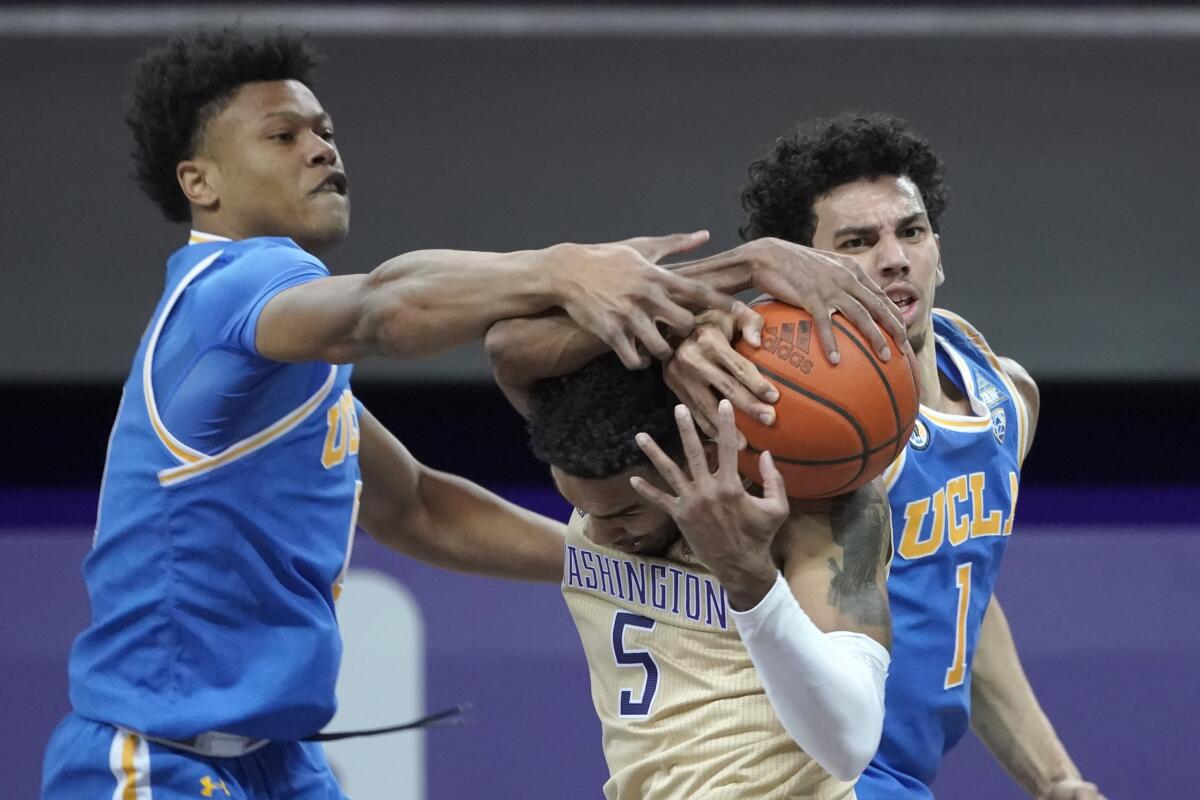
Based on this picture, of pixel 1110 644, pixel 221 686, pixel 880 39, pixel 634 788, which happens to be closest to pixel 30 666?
pixel 221 686

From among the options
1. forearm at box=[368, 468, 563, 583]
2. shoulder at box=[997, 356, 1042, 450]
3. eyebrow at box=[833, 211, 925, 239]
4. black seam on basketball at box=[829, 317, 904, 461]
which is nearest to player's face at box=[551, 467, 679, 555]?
black seam on basketball at box=[829, 317, 904, 461]

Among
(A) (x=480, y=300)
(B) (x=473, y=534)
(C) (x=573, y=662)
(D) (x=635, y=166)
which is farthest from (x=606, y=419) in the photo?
(D) (x=635, y=166)

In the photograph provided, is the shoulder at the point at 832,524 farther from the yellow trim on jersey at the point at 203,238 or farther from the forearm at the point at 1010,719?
the yellow trim on jersey at the point at 203,238

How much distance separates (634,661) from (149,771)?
3.02ft

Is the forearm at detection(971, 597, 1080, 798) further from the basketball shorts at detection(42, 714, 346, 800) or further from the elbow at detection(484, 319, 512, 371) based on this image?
the elbow at detection(484, 319, 512, 371)

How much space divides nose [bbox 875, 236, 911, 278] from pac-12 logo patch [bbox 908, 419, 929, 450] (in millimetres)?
274

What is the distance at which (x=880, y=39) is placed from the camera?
5.66 meters

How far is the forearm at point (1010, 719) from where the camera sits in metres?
3.18

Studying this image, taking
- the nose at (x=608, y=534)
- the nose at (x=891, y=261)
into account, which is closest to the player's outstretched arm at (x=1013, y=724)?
the nose at (x=891, y=261)

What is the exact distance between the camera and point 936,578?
295cm

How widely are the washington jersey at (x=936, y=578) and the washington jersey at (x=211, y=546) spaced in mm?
1016

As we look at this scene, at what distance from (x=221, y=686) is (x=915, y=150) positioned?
5.50 feet

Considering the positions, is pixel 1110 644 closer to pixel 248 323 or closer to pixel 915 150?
pixel 915 150

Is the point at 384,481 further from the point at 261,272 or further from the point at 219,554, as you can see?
the point at 261,272
